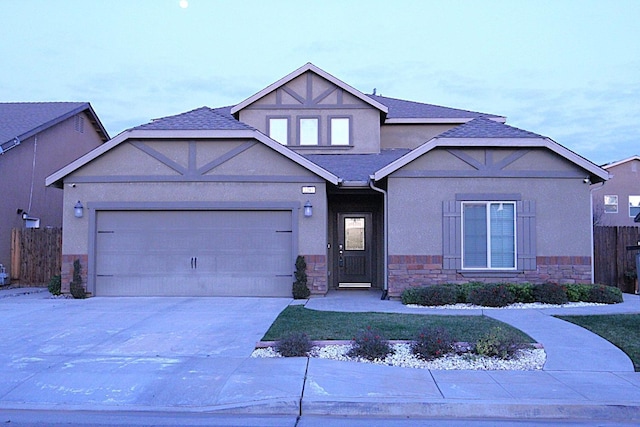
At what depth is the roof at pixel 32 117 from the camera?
→ 2044 cm

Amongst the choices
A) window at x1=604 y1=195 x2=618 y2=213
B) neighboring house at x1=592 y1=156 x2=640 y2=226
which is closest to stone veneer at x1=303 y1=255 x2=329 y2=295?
neighboring house at x1=592 y1=156 x2=640 y2=226

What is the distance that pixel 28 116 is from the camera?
23.1 meters

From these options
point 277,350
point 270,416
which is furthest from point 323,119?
point 270,416

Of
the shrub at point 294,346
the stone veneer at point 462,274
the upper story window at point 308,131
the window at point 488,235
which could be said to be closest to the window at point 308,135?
the upper story window at point 308,131

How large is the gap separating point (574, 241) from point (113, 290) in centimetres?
1165

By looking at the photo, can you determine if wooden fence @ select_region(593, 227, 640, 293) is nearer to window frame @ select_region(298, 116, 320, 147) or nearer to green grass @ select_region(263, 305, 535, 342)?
green grass @ select_region(263, 305, 535, 342)

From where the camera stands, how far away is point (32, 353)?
9.51 meters

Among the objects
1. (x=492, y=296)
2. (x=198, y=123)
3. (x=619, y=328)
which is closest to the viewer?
(x=619, y=328)

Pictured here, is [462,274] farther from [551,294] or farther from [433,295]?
[551,294]

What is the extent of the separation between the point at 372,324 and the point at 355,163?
27.0 ft

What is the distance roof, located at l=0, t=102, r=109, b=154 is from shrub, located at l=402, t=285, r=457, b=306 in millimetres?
13131

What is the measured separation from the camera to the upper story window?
66.9 ft

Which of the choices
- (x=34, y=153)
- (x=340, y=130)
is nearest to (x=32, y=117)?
(x=34, y=153)

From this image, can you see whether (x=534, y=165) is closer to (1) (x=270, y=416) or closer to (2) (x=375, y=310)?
(2) (x=375, y=310)
